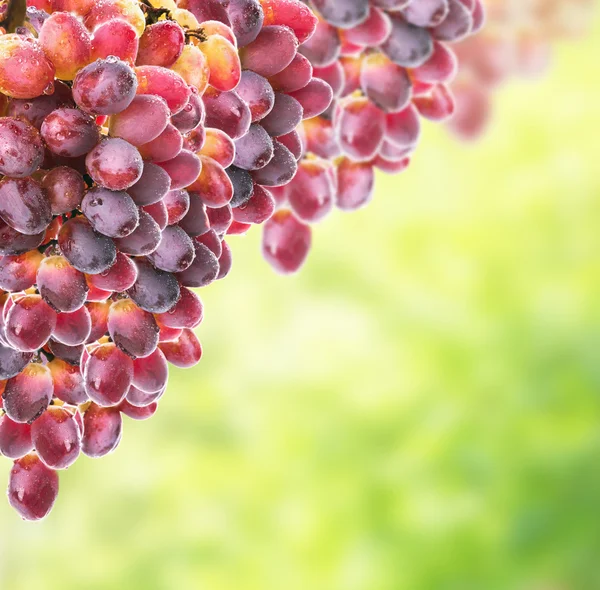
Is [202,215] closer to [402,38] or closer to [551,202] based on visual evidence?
[402,38]

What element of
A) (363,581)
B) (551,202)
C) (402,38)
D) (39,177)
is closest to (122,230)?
(39,177)

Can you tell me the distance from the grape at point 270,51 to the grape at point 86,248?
0.12m

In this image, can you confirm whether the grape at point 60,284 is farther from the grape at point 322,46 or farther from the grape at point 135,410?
the grape at point 322,46

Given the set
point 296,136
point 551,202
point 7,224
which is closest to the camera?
point 7,224

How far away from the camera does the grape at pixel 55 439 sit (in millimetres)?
399

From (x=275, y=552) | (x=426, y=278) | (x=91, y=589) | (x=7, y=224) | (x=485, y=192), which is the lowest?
(x=91, y=589)

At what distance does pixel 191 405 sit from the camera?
57.8 inches

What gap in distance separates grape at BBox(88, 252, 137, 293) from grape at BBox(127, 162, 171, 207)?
0.09 feet

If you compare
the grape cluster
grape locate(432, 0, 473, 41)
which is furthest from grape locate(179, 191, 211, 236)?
the grape cluster

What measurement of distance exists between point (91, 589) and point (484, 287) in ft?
2.76

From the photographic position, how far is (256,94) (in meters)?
0.40

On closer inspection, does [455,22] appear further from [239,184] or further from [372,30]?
[239,184]

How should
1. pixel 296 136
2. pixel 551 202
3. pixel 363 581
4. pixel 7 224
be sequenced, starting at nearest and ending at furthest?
pixel 7 224 < pixel 296 136 < pixel 363 581 < pixel 551 202

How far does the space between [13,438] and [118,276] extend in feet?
0.35
